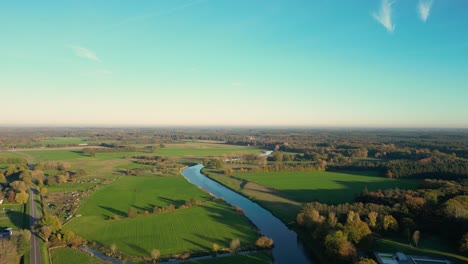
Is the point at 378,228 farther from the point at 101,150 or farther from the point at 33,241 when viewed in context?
the point at 101,150

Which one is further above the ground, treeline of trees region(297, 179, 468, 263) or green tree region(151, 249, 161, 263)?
treeline of trees region(297, 179, 468, 263)

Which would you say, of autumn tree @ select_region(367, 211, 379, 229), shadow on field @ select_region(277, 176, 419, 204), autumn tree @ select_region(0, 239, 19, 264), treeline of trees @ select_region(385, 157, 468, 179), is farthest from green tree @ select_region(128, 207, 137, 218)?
treeline of trees @ select_region(385, 157, 468, 179)

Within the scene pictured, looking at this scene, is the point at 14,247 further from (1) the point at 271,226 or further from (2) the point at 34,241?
(1) the point at 271,226

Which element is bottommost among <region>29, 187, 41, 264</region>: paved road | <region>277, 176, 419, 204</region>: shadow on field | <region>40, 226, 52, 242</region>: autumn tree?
<region>29, 187, 41, 264</region>: paved road

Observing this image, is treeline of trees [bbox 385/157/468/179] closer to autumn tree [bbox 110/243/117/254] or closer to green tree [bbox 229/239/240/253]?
green tree [bbox 229/239/240/253]

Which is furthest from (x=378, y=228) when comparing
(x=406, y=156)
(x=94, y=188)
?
(x=406, y=156)

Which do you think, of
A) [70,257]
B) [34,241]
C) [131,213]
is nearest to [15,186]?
[34,241]

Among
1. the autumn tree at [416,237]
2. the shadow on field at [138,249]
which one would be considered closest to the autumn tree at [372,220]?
the autumn tree at [416,237]
